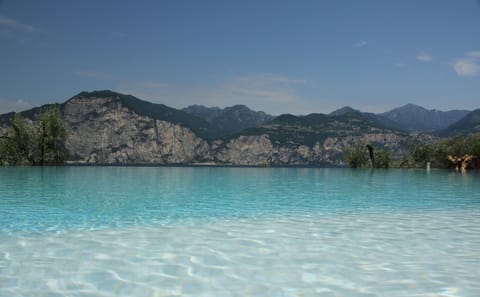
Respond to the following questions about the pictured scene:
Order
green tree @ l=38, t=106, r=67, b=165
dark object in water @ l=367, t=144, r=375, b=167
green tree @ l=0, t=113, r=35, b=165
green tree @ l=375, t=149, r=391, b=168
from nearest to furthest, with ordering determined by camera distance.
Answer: green tree @ l=0, t=113, r=35, b=165, green tree @ l=38, t=106, r=67, b=165, dark object in water @ l=367, t=144, r=375, b=167, green tree @ l=375, t=149, r=391, b=168

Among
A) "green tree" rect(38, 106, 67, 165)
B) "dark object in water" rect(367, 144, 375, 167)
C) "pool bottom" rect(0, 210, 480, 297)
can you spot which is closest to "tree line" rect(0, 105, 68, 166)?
"green tree" rect(38, 106, 67, 165)

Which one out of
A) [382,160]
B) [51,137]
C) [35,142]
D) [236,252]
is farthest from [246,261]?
[382,160]

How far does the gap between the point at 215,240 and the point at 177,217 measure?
10.8ft

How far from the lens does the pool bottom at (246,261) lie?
4.87m

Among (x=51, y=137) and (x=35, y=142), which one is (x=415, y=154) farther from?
(x=35, y=142)

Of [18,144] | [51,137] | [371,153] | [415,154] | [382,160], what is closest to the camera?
[18,144]

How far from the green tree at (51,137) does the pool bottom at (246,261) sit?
163 feet

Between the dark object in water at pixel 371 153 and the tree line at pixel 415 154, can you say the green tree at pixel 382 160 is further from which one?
the dark object in water at pixel 371 153

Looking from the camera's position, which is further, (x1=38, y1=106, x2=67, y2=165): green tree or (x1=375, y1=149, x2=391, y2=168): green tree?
(x1=375, y1=149, x2=391, y2=168): green tree

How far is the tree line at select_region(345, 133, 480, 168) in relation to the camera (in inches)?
2682

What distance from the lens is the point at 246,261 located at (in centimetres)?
→ 621

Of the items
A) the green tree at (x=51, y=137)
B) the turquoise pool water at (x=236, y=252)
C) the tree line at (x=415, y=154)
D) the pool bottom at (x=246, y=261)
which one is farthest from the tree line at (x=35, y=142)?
the pool bottom at (x=246, y=261)

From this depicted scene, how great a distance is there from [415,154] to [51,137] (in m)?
59.7

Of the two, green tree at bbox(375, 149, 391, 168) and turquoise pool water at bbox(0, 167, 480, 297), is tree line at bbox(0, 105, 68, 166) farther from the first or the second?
green tree at bbox(375, 149, 391, 168)
